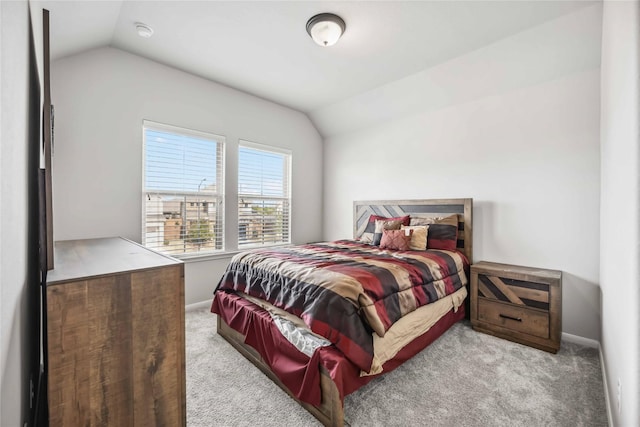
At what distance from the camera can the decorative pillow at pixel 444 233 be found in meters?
3.10

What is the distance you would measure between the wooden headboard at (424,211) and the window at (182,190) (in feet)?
6.49

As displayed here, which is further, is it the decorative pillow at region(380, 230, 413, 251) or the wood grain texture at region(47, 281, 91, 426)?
the decorative pillow at region(380, 230, 413, 251)

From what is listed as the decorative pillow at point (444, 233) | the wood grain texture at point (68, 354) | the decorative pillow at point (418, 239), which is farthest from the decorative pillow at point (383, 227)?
the wood grain texture at point (68, 354)

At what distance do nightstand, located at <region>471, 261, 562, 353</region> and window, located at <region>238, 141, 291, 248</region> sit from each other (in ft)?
8.77

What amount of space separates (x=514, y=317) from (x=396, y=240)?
125cm

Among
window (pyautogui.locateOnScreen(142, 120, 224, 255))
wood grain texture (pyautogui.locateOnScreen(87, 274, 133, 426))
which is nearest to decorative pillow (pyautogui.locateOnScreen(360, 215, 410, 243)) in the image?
window (pyautogui.locateOnScreen(142, 120, 224, 255))

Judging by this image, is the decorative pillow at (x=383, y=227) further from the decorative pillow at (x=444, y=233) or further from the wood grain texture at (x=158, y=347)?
the wood grain texture at (x=158, y=347)

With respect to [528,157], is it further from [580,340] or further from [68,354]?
[68,354]

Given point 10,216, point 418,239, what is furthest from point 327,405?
point 418,239

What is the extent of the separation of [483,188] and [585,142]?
0.90 m

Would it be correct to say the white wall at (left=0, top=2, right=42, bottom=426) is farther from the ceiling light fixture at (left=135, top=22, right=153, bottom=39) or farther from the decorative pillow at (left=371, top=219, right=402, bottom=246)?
the decorative pillow at (left=371, top=219, right=402, bottom=246)

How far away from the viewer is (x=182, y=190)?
3.28 meters

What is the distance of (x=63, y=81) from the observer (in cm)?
252

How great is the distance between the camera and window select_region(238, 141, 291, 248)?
3828 mm
